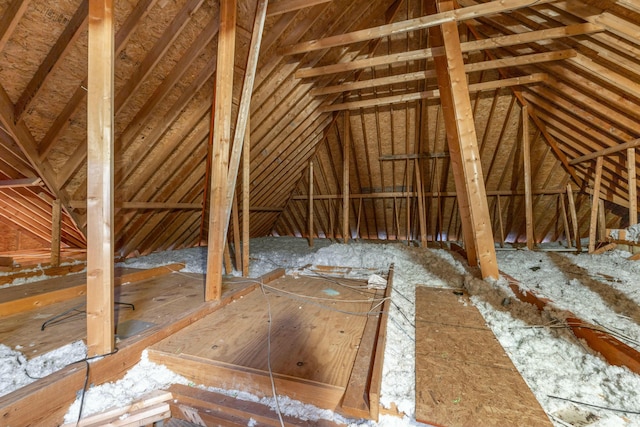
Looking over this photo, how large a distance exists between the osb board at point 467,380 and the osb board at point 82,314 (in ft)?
6.19

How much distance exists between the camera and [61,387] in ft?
4.25

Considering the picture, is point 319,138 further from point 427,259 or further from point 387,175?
point 427,259

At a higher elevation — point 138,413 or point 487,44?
point 487,44

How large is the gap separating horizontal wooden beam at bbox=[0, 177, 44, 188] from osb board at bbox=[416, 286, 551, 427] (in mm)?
4771

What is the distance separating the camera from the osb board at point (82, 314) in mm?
1820

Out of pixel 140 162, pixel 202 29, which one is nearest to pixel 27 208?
pixel 140 162

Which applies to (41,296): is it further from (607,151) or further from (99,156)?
(607,151)

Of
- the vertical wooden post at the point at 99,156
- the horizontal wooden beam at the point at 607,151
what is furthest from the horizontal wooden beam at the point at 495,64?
the vertical wooden post at the point at 99,156

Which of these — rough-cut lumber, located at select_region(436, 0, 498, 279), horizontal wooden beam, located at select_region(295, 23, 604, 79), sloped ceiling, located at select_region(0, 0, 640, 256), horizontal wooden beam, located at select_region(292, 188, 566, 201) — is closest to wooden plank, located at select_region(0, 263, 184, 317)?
sloped ceiling, located at select_region(0, 0, 640, 256)

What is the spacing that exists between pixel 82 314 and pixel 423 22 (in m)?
4.52

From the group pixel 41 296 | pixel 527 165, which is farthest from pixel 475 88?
pixel 41 296

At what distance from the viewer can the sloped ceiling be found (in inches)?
A: 108

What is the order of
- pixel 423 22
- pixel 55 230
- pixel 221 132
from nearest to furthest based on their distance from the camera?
pixel 221 132 < pixel 423 22 < pixel 55 230

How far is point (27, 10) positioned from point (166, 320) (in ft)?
9.10
